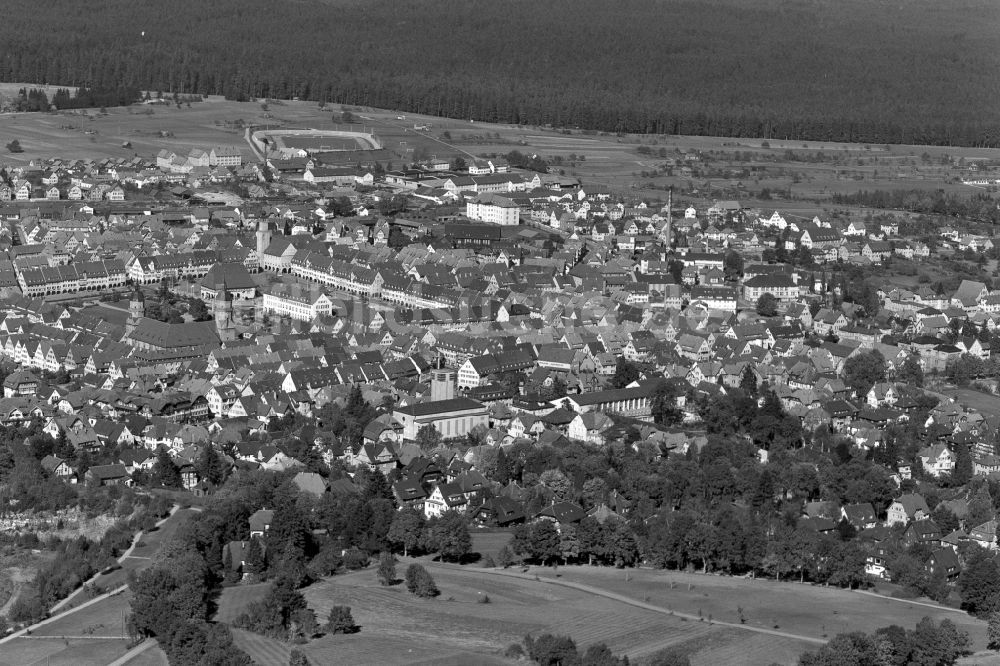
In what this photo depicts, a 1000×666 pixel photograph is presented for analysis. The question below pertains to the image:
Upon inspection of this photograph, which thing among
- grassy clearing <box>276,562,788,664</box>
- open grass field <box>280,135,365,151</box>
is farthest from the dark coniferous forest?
grassy clearing <box>276,562,788,664</box>

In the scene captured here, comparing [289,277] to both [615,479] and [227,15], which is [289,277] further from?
[227,15]

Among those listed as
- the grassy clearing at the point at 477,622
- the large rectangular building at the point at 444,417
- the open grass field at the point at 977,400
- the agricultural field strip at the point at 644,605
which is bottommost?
the grassy clearing at the point at 477,622

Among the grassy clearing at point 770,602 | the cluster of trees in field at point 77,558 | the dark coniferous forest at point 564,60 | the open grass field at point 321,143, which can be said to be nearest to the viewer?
the grassy clearing at point 770,602

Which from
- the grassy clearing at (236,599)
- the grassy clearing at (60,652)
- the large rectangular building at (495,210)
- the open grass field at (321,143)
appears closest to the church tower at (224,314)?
the grassy clearing at (236,599)

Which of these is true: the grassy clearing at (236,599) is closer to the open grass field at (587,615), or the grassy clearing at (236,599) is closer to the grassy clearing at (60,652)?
the open grass field at (587,615)

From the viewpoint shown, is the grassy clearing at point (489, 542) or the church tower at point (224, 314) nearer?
the grassy clearing at point (489, 542)

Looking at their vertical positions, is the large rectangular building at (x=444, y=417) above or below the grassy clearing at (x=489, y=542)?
above

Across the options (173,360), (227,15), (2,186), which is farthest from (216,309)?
(227,15)

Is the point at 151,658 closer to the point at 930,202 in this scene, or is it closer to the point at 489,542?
the point at 489,542
